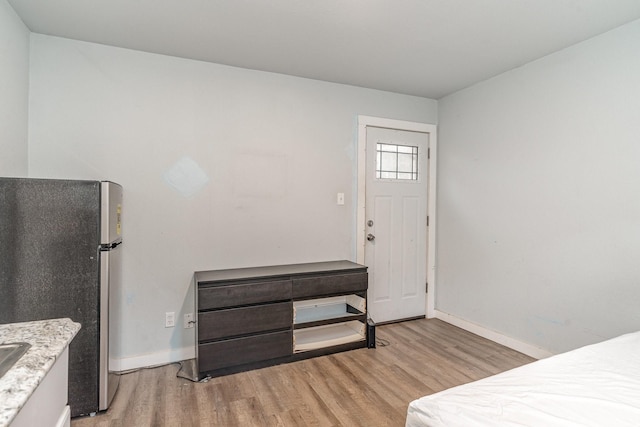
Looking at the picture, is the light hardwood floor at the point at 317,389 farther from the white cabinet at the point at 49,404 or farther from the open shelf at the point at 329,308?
the white cabinet at the point at 49,404

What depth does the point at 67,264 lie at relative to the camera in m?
1.94

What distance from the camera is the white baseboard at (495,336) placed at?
282 cm

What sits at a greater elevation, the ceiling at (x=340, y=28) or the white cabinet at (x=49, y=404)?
the ceiling at (x=340, y=28)

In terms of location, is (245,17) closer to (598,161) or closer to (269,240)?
(269,240)

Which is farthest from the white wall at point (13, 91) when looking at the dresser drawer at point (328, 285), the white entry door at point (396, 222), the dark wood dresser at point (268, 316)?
the white entry door at point (396, 222)

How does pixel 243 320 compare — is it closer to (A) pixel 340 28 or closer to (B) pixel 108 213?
(B) pixel 108 213

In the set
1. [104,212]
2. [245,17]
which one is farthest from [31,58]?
[245,17]

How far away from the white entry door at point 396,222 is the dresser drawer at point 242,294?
46.3 inches

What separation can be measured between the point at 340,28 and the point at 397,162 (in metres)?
1.72

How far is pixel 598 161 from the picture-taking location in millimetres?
2445

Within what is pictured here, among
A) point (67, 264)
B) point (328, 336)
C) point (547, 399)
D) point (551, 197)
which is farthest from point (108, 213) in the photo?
point (551, 197)

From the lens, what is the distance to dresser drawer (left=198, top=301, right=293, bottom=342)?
2.47 m

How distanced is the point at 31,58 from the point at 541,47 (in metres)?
3.79

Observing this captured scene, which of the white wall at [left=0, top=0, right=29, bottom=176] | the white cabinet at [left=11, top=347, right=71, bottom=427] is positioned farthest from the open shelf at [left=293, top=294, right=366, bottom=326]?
the white wall at [left=0, top=0, right=29, bottom=176]
